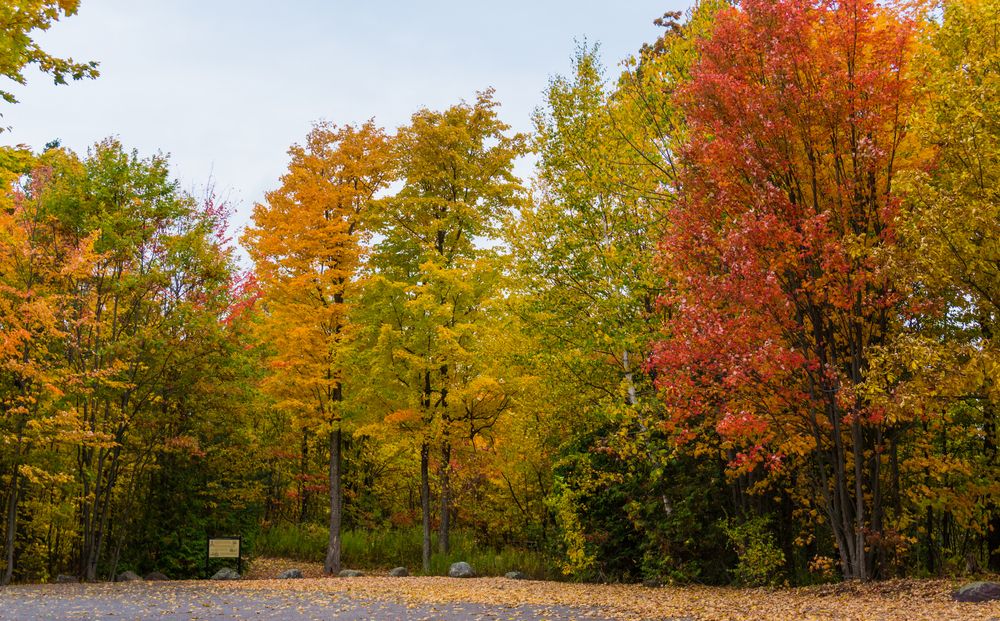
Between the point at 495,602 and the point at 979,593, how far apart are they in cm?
593

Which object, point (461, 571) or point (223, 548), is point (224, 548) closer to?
point (223, 548)

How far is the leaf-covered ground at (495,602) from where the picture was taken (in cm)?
827

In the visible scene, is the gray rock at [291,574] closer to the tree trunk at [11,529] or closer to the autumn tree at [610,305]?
the tree trunk at [11,529]

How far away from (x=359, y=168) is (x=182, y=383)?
24.5 feet

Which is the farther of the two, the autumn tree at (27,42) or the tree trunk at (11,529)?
the tree trunk at (11,529)

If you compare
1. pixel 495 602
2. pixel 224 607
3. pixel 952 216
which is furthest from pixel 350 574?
pixel 952 216

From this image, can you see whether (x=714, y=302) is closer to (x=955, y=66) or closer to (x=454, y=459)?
(x=955, y=66)

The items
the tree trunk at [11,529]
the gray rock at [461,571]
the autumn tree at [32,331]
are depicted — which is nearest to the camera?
the autumn tree at [32,331]

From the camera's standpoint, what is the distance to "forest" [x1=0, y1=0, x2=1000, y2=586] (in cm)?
936

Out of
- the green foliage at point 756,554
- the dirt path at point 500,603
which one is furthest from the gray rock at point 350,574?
the green foliage at point 756,554

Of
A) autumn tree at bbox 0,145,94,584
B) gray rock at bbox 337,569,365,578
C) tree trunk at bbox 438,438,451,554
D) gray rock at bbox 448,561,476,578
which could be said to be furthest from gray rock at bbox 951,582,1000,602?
gray rock at bbox 337,569,365,578

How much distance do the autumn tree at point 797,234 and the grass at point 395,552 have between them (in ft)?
22.4

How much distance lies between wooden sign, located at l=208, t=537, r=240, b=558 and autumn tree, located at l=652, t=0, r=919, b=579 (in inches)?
454

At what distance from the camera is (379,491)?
85.1 ft
